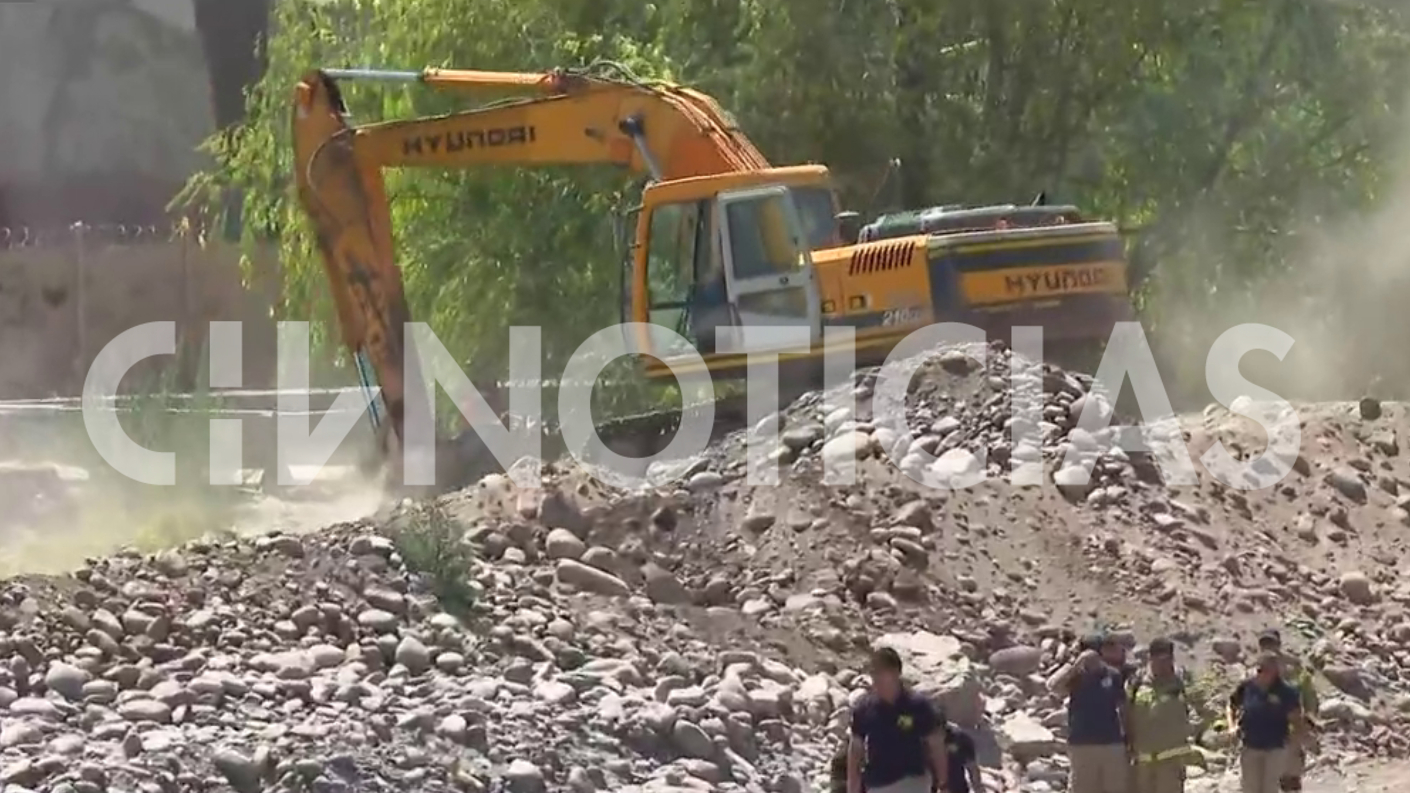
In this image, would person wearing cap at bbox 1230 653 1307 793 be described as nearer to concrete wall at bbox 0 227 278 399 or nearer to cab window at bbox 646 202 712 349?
cab window at bbox 646 202 712 349

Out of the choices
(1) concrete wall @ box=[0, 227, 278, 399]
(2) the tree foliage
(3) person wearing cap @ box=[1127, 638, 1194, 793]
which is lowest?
(3) person wearing cap @ box=[1127, 638, 1194, 793]

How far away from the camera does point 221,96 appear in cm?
3744

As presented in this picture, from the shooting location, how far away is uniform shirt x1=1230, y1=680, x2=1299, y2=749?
984 centimetres

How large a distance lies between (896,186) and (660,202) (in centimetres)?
519

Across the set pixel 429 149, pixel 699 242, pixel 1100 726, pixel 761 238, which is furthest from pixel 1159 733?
pixel 429 149

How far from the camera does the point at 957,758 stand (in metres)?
8.36

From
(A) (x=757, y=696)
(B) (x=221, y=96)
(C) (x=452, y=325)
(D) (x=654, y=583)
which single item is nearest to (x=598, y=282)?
(C) (x=452, y=325)

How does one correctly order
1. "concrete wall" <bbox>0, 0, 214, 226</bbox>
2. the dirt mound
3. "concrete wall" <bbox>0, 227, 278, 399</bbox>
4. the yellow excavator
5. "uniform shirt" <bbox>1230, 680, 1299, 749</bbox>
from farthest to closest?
"concrete wall" <bbox>0, 0, 214, 226</bbox> < "concrete wall" <bbox>0, 227, 278, 399</bbox> < the yellow excavator < the dirt mound < "uniform shirt" <bbox>1230, 680, 1299, 749</bbox>

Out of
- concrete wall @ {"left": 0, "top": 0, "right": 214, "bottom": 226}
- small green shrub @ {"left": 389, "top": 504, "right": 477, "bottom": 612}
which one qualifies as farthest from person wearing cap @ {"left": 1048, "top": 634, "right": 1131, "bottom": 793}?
concrete wall @ {"left": 0, "top": 0, "right": 214, "bottom": 226}

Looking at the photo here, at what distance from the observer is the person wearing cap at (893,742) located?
26.5 feet

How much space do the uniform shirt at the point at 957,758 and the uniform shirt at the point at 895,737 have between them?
0.13 metres

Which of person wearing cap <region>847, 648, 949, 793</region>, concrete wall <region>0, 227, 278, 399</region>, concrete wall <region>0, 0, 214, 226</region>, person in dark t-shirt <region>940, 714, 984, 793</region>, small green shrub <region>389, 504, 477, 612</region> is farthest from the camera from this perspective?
concrete wall <region>0, 0, 214, 226</region>

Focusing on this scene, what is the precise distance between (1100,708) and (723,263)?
258 inches

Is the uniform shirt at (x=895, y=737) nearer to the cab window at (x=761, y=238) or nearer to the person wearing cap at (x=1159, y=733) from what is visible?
the person wearing cap at (x=1159, y=733)
